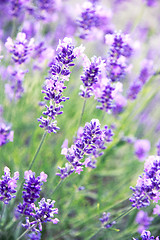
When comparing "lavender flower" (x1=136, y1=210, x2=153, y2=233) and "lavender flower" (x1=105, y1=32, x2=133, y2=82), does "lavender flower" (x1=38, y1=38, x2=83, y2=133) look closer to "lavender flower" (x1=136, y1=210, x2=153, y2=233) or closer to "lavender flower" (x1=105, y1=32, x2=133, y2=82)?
"lavender flower" (x1=105, y1=32, x2=133, y2=82)

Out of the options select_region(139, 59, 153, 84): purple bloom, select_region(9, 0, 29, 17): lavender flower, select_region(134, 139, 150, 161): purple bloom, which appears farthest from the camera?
select_region(134, 139, 150, 161): purple bloom

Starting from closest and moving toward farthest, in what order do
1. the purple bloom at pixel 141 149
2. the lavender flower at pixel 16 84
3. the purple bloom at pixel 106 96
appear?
1. the purple bloom at pixel 106 96
2. the lavender flower at pixel 16 84
3. the purple bloom at pixel 141 149

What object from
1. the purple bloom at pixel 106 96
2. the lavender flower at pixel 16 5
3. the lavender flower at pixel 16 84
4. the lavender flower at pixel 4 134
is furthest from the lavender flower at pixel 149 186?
the lavender flower at pixel 16 5

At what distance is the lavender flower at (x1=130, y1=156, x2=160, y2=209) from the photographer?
3.77 feet

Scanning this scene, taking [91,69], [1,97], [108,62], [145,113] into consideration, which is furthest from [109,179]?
[91,69]

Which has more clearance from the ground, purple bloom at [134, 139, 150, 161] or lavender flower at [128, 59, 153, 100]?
lavender flower at [128, 59, 153, 100]

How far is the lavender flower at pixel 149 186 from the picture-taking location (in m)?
1.15

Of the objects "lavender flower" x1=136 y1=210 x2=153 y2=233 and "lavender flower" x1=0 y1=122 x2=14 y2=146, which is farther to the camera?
"lavender flower" x1=136 y1=210 x2=153 y2=233

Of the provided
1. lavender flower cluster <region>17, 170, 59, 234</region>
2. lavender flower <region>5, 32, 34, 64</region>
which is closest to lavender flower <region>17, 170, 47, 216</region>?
lavender flower cluster <region>17, 170, 59, 234</region>

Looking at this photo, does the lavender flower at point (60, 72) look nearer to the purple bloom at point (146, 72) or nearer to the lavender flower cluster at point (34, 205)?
the lavender flower cluster at point (34, 205)

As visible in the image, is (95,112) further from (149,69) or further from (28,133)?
(28,133)

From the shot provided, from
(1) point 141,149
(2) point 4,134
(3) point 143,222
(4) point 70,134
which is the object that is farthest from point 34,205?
(1) point 141,149

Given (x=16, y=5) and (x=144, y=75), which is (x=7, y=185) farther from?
(x=144, y=75)

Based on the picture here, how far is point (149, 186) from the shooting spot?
3.79ft
